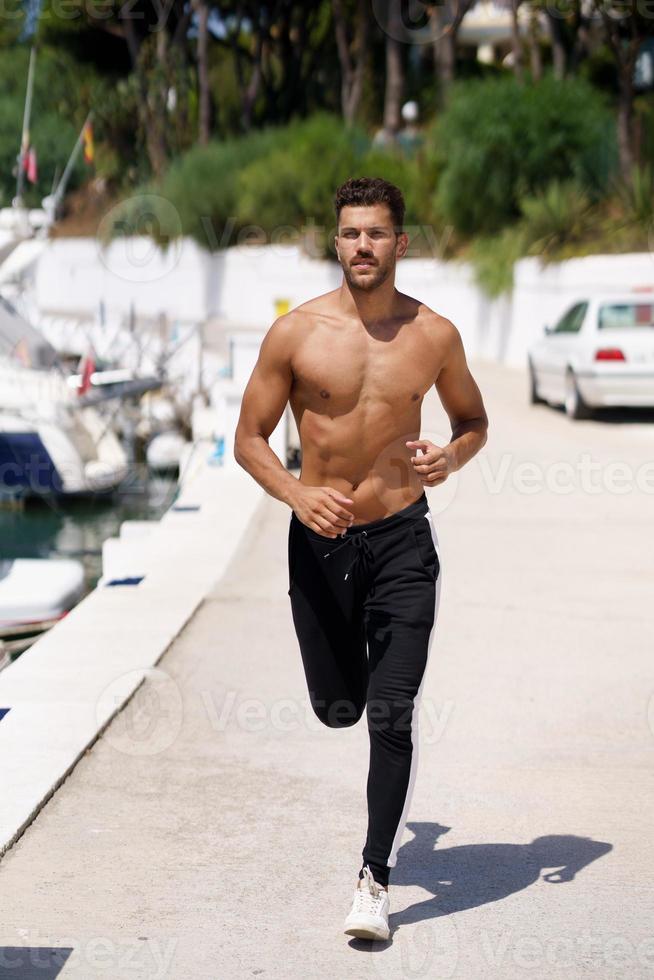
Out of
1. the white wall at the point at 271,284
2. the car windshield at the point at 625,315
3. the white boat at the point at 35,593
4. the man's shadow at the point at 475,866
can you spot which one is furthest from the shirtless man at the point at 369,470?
the white wall at the point at 271,284

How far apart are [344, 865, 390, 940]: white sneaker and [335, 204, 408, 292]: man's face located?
65.1 inches

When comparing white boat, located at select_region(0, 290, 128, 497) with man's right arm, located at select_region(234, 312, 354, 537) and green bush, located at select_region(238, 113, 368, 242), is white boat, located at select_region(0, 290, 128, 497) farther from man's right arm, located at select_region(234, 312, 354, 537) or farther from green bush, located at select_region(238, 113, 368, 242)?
green bush, located at select_region(238, 113, 368, 242)

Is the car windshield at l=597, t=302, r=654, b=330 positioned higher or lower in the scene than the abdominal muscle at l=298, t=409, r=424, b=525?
lower

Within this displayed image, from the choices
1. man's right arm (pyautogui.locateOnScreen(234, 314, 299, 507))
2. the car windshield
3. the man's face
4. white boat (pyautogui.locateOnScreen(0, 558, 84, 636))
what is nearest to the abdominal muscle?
man's right arm (pyautogui.locateOnScreen(234, 314, 299, 507))

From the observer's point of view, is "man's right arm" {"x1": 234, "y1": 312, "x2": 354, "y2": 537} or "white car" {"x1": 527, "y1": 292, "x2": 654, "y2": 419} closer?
"man's right arm" {"x1": 234, "y1": 312, "x2": 354, "y2": 537}

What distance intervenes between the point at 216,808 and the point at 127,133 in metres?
55.9

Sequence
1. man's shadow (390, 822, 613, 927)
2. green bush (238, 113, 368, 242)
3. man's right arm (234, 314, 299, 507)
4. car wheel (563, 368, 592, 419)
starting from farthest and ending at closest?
1. green bush (238, 113, 368, 242)
2. car wheel (563, 368, 592, 419)
3. man's shadow (390, 822, 613, 927)
4. man's right arm (234, 314, 299, 507)

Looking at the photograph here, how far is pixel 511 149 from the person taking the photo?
35375 millimetres

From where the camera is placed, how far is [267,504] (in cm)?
1316

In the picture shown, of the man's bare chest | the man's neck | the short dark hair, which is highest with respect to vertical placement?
the short dark hair

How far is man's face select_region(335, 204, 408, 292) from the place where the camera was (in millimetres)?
4391

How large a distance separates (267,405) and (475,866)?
62.8 inches

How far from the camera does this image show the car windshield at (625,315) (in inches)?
756

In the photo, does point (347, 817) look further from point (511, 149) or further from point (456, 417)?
point (511, 149)
